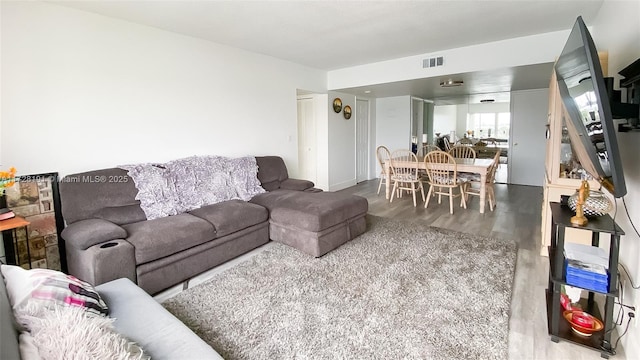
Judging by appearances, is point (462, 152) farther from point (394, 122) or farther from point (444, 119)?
point (444, 119)

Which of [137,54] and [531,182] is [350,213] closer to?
[137,54]

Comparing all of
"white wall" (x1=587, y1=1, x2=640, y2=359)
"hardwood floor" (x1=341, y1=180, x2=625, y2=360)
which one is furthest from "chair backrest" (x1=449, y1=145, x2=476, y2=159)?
"white wall" (x1=587, y1=1, x2=640, y2=359)

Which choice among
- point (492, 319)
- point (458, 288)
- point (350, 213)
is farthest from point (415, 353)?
point (350, 213)

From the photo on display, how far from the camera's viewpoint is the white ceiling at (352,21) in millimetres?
2789

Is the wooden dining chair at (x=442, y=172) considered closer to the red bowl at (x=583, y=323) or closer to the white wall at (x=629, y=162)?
the white wall at (x=629, y=162)

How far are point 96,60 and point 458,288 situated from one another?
12.5 feet

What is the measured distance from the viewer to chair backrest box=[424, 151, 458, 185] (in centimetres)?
457

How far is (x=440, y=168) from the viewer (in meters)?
4.61

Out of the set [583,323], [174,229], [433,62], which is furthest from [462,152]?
[174,229]

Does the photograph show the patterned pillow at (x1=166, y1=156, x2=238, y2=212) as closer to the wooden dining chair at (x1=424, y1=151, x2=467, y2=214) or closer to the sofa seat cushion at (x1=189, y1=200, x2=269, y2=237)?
the sofa seat cushion at (x1=189, y1=200, x2=269, y2=237)

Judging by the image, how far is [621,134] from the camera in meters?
2.02

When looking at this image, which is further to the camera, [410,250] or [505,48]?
[505,48]

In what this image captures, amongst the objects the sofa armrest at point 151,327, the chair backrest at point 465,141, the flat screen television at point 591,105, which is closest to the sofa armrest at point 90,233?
the sofa armrest at point 151,327

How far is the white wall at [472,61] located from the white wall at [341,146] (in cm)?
72
